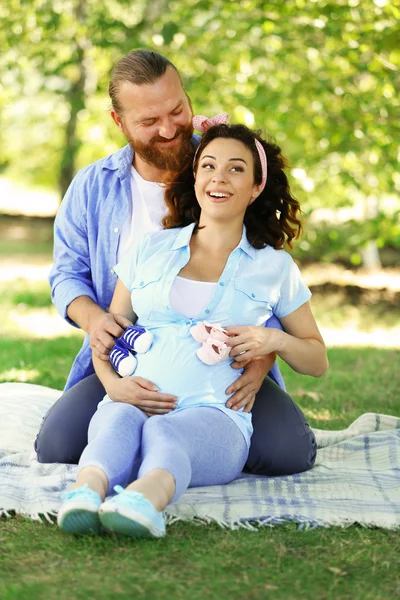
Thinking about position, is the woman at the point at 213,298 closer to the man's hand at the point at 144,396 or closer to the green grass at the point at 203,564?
the man's hand at the point at 144,396

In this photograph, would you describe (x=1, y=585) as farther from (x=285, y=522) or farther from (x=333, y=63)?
(x=333, y=63)

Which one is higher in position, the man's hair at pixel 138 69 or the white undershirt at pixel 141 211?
the man's hair at pixel 138 69

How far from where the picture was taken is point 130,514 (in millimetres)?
2277

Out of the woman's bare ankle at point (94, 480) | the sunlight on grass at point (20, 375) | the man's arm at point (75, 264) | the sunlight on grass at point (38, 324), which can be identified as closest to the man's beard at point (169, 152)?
the man's arm at point (75, 264)

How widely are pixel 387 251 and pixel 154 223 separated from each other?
8029mm

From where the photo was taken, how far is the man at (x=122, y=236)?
3.21 metres

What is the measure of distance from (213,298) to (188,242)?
0.78 feet

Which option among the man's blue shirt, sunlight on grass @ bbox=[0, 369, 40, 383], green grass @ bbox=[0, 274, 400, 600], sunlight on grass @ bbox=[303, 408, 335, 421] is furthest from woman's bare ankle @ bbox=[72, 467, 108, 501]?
sunlight on grass @ bbox=[0, 369, 40, 383]

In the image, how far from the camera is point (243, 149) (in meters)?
3.14

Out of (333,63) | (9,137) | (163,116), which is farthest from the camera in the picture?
(9,137)

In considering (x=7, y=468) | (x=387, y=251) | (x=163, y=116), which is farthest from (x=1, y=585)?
(x=387, y=251)

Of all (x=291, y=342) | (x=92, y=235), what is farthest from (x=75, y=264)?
(x=291, y=342)

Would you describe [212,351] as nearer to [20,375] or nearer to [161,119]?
[161,119]

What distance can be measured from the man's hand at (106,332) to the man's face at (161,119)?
670mm
